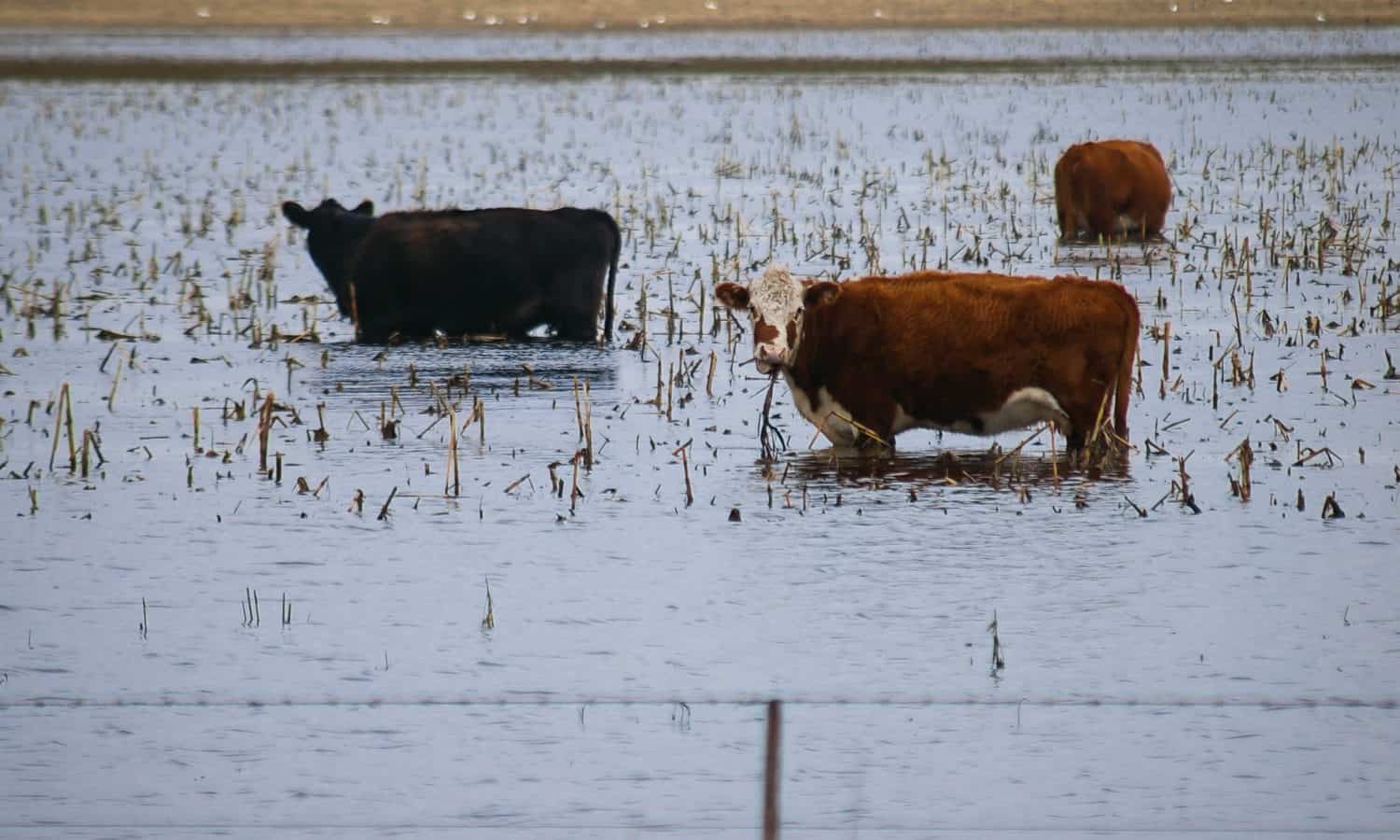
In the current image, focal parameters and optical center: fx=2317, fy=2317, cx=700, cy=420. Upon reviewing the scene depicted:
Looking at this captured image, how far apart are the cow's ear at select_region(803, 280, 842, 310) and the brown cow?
921 cm

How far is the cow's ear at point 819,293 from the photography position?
9.66 m

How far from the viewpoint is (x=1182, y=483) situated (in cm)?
921

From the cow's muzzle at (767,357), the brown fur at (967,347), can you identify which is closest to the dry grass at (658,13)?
the brown fur at (967,347)

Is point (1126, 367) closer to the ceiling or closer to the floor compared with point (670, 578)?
closer to the ceiling

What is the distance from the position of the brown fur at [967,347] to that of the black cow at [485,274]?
13.0 ft

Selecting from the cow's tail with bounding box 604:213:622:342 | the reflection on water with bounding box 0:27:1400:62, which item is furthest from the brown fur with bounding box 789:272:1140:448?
the reflection on water with bounding box 0:27:1400:62

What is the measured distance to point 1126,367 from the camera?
9.75m

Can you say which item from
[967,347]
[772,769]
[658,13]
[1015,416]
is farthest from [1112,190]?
[658,13]

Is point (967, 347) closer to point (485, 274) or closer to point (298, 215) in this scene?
point (485, 274)

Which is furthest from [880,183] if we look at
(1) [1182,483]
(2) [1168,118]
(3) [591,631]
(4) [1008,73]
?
(4) [1008,73]

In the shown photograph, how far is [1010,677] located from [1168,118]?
3070 cm

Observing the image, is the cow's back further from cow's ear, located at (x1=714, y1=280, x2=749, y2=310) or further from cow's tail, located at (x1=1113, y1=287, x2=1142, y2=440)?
cow's tail, located at (x1=1113, y1=287, x2=1142, y2=440)

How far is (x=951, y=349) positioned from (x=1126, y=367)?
2.49 ft

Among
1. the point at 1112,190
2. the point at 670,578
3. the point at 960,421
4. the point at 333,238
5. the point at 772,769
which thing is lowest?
the point at 670,578
